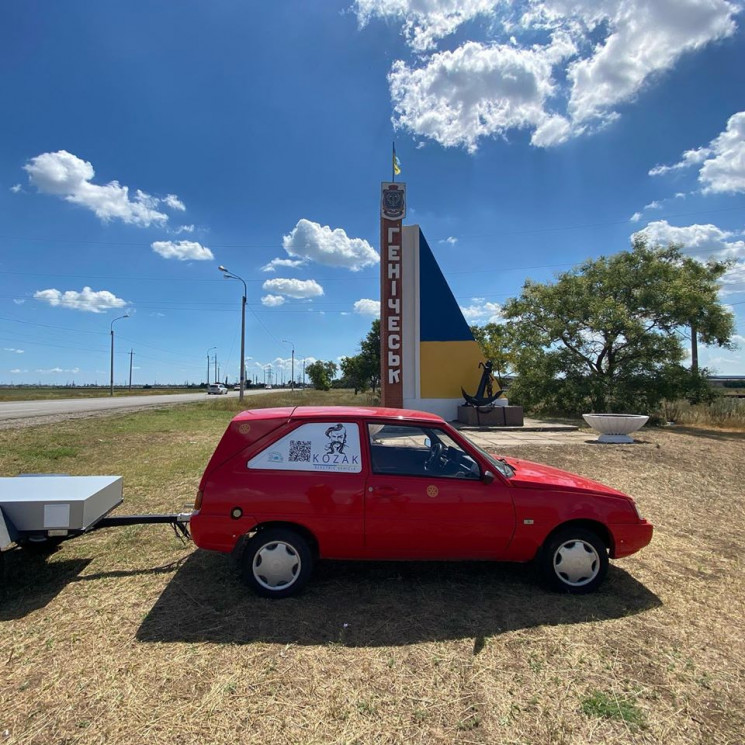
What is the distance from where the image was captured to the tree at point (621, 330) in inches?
771

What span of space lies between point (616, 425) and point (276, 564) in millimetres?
11630

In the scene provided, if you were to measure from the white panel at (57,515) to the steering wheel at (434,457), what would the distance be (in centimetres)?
278

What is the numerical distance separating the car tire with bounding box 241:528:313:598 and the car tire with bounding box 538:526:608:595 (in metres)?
1.91

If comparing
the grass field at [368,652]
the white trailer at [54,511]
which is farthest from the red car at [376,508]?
the white trailer at [54,511]

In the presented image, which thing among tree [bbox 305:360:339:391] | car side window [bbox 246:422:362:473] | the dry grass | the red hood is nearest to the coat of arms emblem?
the dry grass

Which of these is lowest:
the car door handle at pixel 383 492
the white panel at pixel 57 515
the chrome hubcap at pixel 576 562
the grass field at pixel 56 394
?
the chrome hubcap at pixel 576 562

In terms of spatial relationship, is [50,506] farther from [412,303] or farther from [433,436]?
[412,303]

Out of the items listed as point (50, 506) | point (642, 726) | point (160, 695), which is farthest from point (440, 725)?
point (50, 506)

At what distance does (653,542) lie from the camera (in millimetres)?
4977

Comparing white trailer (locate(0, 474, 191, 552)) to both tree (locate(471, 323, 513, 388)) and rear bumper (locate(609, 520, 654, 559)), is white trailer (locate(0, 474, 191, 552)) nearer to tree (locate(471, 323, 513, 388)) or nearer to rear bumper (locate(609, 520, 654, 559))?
rear bumper (locate(609, 520, 654, 559))

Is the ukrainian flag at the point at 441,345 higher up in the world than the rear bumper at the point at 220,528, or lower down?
higher up

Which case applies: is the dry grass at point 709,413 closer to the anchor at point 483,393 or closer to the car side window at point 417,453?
the anchor at point 483,393

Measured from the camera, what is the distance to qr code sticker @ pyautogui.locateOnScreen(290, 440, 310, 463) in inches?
143

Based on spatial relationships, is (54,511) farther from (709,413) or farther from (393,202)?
(709,413)
